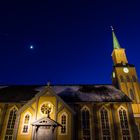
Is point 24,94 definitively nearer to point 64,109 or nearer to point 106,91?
point 64,109

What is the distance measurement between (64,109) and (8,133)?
34.3 ft

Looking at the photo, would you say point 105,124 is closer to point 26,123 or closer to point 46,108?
point 46,108

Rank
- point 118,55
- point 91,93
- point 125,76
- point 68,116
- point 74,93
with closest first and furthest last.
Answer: point 68,116
point 74,93
point 91,93
point 125,76
point 118,55

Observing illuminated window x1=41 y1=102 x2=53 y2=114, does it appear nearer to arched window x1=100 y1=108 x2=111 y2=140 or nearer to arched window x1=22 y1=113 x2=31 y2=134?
arched window x1=22 y1=113 x2=31 y2=134

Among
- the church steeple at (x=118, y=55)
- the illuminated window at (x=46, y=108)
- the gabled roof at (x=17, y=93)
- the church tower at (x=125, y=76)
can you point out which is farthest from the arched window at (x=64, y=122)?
the church steeple at (x=118, y=55)

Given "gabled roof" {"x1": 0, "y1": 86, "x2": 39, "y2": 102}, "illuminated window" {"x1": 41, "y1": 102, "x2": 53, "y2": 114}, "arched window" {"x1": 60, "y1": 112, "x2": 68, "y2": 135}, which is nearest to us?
"arched window" {"x1": 60, "y1": 112, "x2": 68, "y2": 135}

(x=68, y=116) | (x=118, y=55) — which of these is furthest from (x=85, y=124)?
(x=118, y=55)

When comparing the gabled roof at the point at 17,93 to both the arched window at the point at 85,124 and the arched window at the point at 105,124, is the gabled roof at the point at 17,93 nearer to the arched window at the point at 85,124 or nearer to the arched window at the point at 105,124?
the arched window at the point at 85,124

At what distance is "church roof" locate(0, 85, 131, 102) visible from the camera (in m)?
33.6

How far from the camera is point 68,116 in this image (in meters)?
30.0

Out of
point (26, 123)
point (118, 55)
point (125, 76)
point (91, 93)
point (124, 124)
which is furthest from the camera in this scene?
point (118, 55)

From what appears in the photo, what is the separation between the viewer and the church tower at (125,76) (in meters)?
37.6

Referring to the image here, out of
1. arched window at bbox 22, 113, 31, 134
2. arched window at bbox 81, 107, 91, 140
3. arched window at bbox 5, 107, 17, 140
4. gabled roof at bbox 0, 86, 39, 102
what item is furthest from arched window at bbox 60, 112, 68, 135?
arched window at bbox 5, 107, 17, 140

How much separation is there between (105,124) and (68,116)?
6.92m
